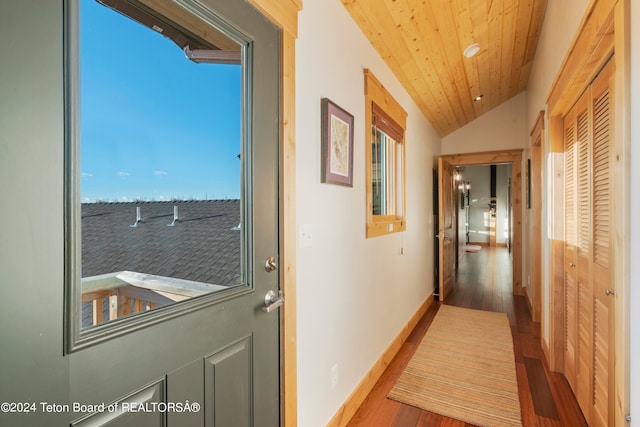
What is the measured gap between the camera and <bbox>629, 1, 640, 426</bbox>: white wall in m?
0.96

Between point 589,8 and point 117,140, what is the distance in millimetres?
1946

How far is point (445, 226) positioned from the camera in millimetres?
4617

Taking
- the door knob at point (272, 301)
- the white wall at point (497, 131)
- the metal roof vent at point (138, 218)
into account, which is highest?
the white wall at point (497, 131)

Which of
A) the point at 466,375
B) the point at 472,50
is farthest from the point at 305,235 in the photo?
the point at 472,50

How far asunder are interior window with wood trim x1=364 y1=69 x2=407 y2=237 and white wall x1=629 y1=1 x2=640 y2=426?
57.3 inches

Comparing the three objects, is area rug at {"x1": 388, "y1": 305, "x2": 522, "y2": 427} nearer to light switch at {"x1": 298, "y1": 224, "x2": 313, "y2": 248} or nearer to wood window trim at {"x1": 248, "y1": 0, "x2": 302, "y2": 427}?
wood window trim at {"x1": 248, "y1": 0, "x2": 302, "y2": 427}

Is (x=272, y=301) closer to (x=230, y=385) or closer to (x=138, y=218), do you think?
(x=230, y=385)

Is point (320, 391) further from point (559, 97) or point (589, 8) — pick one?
point (559, 97)

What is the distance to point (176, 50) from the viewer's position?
98cm

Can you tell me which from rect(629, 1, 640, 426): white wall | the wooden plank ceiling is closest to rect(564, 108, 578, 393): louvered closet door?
the wooden plank ceiling

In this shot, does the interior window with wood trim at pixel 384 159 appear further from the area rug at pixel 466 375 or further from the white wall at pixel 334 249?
the area rug at pixel 466 375

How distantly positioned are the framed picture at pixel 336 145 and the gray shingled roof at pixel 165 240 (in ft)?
2.29

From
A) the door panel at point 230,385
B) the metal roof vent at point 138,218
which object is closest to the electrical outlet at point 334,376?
the door panel at point 230,385

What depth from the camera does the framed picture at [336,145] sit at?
1.69 meters
